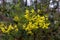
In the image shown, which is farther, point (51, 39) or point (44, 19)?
point (51, 39)

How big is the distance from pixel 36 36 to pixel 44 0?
52 cm

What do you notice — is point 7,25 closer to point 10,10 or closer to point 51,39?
point 10,10

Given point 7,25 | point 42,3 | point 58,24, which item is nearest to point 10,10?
point 7,25

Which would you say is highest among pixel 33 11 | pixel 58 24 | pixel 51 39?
pixel 33 11

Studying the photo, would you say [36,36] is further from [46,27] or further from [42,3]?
[42,3]

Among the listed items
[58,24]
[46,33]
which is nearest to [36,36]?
[46,33]

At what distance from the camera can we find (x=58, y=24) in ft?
10.3

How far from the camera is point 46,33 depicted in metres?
3.14

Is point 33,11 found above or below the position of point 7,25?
above

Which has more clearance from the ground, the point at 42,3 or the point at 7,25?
the point at 42,3

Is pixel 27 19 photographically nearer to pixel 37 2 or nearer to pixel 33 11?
pixel 33 11

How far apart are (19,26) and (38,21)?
31 cm

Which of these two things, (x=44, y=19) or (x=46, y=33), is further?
(x=46, y=33)

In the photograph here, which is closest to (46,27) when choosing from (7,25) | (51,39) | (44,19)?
(44,19)
